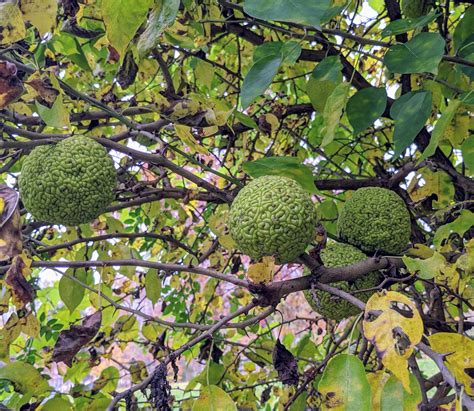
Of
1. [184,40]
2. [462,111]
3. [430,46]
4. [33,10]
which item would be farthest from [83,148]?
[462,111]

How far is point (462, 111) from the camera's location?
182cm

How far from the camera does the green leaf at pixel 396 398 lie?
93cm

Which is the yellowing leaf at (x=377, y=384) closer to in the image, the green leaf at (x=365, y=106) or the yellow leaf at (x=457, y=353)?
the yellow leaf at (x=457, y=353)

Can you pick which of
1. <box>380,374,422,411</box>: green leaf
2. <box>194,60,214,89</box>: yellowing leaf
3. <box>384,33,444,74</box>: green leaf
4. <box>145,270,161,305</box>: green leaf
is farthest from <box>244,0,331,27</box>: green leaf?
<box>194,60,214,89</box>: yellowing leaf

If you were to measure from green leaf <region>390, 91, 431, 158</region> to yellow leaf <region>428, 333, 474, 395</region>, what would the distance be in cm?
52

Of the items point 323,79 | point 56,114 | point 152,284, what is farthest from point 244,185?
point 56,114

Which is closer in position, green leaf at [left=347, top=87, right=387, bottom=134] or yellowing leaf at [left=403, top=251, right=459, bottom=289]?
yellowing leaf at [left=403, top=251, right=459, bottom=289]

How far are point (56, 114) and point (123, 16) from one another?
370 mm

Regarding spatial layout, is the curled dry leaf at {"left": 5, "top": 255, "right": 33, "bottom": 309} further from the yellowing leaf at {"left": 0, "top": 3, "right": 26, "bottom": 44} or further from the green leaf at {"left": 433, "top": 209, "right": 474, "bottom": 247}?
the green leaf at {"left": 433, "top": 209, "right": 474, "bottom": 247}

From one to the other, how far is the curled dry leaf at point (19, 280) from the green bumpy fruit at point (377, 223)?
35.0 inches

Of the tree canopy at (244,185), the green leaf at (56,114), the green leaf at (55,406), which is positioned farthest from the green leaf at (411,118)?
the green leaf at (55,406)

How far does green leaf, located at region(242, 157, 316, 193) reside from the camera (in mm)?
1474

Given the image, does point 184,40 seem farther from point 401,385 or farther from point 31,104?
point 401,385

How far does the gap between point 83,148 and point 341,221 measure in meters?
0.78
